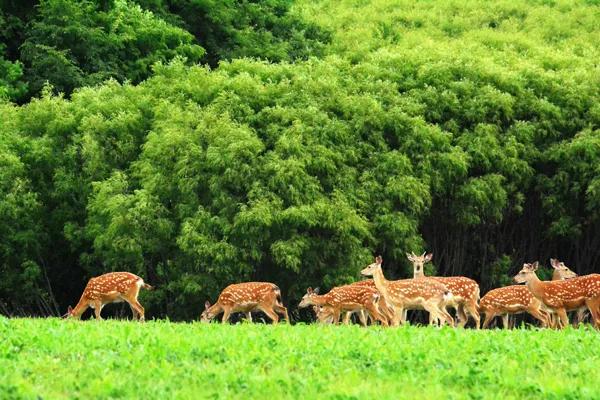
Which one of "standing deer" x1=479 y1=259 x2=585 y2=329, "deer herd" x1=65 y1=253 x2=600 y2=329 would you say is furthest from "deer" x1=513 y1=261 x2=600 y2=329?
"standing deer" x1=479 y1=259 x2=585 y2=329

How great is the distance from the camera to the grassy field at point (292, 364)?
10.2 m

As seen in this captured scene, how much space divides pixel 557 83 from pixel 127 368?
19.3 m

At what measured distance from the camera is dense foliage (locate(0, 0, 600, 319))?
2433 cm

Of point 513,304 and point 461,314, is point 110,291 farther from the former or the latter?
point 513,304

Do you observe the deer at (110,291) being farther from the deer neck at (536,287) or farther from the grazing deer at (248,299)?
the deer neck at (536,287)

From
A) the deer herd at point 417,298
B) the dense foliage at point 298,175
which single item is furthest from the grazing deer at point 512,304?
the dense foliage at point 298,175

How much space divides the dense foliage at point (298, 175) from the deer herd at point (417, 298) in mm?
3456

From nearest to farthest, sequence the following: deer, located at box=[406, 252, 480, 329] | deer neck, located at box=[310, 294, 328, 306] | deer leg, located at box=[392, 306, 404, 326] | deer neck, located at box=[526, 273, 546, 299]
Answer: deer neck, located at box=[526, 273, 546, 299] < deer leg, located at box=[392, 306, 404, 326] < deer, located at box=[406, 252, 480, 329] < deer neck, located at box=[310, 294, 328, 306]

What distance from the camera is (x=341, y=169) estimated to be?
2562 cm

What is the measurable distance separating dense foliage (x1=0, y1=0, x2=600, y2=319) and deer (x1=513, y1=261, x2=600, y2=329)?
6135 mm

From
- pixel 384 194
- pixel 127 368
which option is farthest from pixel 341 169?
pixel 127 368

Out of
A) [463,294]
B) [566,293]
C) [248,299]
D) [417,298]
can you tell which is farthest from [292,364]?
[248,299]

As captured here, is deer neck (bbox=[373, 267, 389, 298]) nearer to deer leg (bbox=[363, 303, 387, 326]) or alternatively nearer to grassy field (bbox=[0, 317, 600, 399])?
deer leg (bbox=[363, 303, 387, 326])

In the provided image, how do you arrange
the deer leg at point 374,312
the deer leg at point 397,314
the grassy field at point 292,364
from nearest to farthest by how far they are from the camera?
1. the grassy field at point 292,364
2. the deer leg at point 397,314
3. the deer leg at point 374,312
